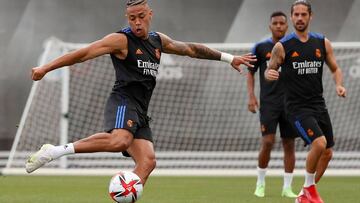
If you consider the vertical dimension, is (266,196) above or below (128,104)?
below

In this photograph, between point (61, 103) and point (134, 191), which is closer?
point (134, 191)

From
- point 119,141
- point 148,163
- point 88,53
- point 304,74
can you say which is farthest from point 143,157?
point 304,74

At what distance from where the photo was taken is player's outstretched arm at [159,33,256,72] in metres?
9.55

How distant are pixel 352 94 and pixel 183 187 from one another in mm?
6318

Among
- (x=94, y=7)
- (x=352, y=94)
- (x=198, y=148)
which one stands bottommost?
(x=198, y=148)

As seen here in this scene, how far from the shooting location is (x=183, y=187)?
1370cm

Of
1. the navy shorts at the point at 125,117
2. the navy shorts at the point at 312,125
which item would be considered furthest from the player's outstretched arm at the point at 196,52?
the navy shorts at the point at 312,125

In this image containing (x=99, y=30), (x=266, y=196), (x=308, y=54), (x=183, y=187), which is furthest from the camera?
(x=99, y=30)

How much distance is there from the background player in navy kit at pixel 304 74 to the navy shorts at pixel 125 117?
1785 mm

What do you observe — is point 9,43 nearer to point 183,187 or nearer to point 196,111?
point 196,111

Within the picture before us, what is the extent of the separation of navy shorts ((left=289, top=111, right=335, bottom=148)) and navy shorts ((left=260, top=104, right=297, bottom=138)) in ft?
6.04

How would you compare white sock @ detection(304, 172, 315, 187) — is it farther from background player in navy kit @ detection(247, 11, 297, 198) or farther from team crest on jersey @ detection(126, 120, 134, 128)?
team crest on jersey @ detection(126, 120, 134, 128)

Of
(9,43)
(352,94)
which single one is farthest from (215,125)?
(9,43)

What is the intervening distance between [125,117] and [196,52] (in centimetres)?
136
